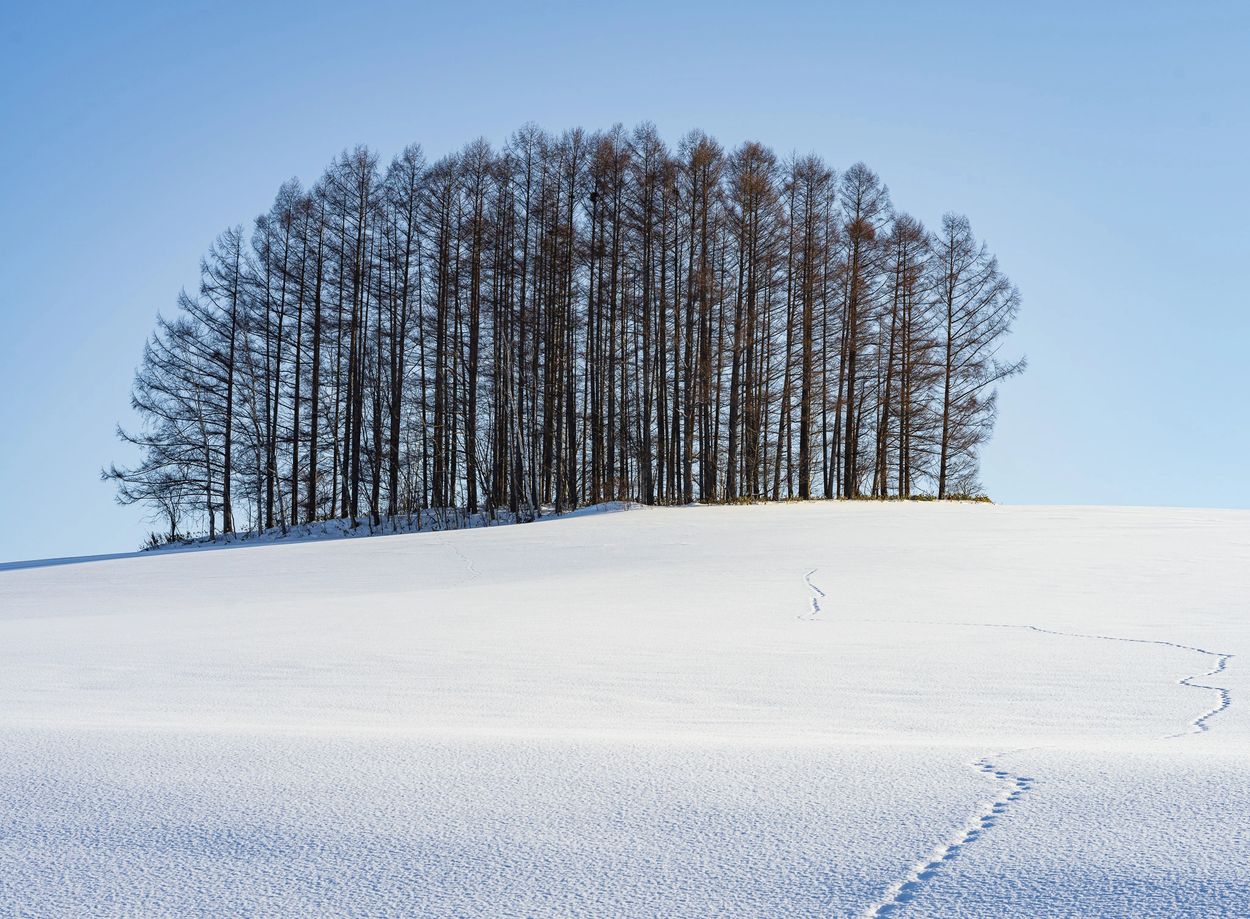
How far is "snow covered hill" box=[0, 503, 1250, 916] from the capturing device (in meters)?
1.91

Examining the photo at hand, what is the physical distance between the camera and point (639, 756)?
2.80 metres

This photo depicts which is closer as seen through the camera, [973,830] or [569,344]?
[973,830]

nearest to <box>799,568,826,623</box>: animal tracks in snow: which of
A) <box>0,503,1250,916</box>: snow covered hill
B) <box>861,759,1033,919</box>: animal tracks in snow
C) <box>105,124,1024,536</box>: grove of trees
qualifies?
<box>0,503,1250,916</box>: snow covered hill

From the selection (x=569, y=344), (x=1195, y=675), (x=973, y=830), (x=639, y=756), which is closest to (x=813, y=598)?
(x=1195, y=675)

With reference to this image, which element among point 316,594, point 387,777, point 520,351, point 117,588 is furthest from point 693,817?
point 520,351

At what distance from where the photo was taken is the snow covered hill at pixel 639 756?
6.26 feet

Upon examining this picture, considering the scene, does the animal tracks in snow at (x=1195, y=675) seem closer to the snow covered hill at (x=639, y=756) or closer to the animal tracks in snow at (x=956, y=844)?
the snow covered hill at (x=639, y=756)

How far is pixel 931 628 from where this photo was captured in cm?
690

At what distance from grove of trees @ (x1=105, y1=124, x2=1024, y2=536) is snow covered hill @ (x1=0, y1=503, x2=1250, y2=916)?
16863 millimetres

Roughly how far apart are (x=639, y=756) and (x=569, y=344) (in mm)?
Answer: 23794

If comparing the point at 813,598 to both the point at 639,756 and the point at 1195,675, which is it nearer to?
the point at 1195,675

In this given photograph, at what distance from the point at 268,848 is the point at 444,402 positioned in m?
25.0

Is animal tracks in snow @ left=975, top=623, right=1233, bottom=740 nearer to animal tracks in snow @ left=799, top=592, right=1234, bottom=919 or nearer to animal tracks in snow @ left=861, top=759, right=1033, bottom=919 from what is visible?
animal tracks in snow @ left=799, top=592, right=1234, bottom=919

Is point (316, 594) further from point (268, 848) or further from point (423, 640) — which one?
point (268, 848)
